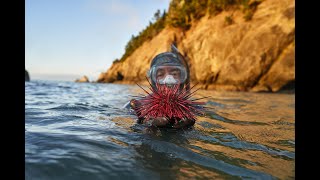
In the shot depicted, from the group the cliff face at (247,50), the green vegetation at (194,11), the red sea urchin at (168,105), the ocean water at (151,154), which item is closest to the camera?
the ocean water at (151,154)

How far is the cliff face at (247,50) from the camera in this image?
22.8 meters

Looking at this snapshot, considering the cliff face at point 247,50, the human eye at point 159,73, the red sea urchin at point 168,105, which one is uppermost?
the cliff face at point 247,50

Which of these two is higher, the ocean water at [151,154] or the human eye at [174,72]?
the human eye at [174,72]

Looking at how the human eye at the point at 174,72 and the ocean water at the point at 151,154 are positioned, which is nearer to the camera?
the ocean water at the point at 151,154

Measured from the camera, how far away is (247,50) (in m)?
24.8

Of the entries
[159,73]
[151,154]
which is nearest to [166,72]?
[159,73]

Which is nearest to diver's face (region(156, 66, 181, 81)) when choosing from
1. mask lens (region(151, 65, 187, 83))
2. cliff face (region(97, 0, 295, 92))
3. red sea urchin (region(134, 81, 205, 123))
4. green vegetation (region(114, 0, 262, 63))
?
mask lens (region(151, 65, 187, 83))

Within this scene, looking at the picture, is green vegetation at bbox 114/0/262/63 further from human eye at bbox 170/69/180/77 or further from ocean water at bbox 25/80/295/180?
ocean water at bbox 25/80/295/180

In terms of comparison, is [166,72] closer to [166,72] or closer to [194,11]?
[166,72]

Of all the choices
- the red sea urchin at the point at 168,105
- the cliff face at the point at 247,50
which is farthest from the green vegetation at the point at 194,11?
the red sea urchin at the point at 168,105

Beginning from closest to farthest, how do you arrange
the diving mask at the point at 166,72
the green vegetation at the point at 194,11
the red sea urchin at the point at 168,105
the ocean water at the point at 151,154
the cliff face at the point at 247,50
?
the ocean water at the point at 151,154, the red sea urchin at the point at 168,105, the diving mask at the point at 166,72, the cliff face at the point at 247,50, the green vegetation at the point at 194,11

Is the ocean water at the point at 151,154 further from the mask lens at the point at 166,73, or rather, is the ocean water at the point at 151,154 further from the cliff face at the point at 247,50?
the cliff face at the point at 247,50
